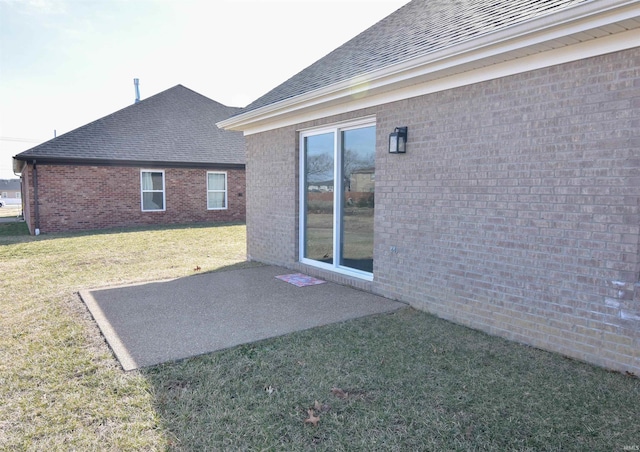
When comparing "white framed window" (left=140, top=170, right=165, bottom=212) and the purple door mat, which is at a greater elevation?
"white framed window" (left=140, top=170, right=165, bottom=212)

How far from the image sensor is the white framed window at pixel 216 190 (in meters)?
19.0

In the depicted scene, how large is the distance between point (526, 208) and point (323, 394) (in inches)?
109

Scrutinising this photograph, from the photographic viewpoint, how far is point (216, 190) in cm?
1925

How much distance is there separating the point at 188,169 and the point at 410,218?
14712 millimetres

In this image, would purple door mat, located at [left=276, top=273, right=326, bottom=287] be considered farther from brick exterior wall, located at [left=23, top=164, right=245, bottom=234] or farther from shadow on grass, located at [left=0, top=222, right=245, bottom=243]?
brick exterior wall, located at [left=23, top=164, right=245, bottom=234]

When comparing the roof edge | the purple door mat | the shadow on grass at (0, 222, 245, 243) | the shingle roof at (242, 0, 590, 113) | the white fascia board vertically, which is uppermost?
the shingle roof at (242, 0, 590, 113)

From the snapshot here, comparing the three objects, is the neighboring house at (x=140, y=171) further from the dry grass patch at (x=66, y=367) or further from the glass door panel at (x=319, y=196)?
the glass door panel at (x=319, y=196)

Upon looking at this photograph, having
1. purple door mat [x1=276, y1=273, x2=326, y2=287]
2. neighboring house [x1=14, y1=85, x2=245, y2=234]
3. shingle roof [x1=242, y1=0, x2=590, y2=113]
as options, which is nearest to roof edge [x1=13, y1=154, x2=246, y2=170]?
neighboring house [x1=14, y1=85, x2=245, y2=234]

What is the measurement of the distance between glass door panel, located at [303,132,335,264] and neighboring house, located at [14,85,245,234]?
37.9 feet

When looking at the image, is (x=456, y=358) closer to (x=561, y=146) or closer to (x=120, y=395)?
(x=561, y=146)

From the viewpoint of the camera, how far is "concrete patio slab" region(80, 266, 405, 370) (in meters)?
4.19

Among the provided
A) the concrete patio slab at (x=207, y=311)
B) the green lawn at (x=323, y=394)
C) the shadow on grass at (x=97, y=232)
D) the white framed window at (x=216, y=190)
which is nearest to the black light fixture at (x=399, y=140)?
the concrete patio slab at (x=207, y=311)

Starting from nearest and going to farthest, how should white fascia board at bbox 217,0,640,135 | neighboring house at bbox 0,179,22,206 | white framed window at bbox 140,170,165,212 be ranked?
white fascia board at bbox 217,0,640,135, white framed window at bbox 140,170,165,212, neighboring house at bbox 0,179,22,206

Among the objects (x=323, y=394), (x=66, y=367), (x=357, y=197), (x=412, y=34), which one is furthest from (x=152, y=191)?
(x=323, y=394)
